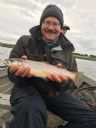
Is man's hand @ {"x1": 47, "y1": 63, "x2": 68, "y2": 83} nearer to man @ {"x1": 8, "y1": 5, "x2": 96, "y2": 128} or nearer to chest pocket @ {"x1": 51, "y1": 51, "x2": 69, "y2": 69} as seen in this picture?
man @ {"x1": 8, "y1": 5, "x2": 96, "y2": 128}

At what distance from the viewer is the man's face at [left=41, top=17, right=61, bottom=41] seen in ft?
19.0

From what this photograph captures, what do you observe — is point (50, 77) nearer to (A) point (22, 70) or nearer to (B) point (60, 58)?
(A) point (22, 70)

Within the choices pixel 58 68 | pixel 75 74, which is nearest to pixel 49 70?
pixel 58 68

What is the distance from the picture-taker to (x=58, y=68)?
535 centimetres

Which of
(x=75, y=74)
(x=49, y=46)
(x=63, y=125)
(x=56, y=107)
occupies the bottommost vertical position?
(x=63, y=125)

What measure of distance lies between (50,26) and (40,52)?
447 mm

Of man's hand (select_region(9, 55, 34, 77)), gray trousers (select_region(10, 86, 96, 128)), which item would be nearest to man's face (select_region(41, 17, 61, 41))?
man's hand (select_region(9, 55, 34, 77))

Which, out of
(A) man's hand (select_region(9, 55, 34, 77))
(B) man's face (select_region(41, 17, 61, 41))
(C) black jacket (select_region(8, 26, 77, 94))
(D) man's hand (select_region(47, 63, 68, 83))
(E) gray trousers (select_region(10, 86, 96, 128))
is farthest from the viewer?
(B) man's face (select_region(41, 17, 61, 41))

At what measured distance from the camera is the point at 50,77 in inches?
209

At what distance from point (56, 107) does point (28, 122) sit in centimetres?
108

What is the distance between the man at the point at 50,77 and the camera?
5336 millimetres

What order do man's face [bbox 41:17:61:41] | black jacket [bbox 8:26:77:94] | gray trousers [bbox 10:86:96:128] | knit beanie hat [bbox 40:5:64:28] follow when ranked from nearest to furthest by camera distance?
gray trousers [bbox 10:86:96:128]
black jacket [bbox 8:26:77:94]
man's face [bbox 41:17:61:41]
knit beanie hat [bbox 40:5:64:28]

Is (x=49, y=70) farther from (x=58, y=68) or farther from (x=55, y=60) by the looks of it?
(x=55, y=60)

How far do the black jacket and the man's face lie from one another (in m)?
0.11
